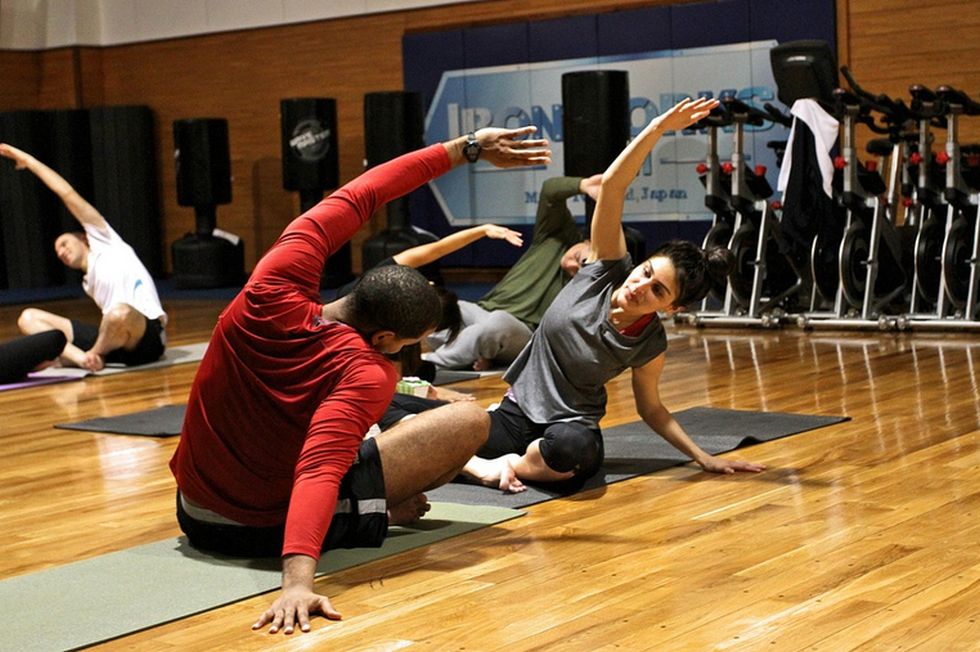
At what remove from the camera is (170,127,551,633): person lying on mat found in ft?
8.51

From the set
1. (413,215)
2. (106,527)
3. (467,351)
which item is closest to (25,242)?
(413,215)

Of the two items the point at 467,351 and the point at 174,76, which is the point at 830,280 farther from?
the point at 174,76

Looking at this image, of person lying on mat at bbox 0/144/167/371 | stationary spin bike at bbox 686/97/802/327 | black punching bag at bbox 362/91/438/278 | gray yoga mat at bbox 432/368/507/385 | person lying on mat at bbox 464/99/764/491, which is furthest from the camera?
black punching bag at bbox 362/91/438/278

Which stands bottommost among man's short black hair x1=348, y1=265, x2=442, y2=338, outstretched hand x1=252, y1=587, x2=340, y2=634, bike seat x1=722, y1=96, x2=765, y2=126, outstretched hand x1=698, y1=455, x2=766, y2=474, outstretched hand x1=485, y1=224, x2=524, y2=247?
outstretched hand x1=698, y1=455, x2=766, y2=474

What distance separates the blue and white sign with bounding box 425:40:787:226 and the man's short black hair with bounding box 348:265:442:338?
6.73 meters

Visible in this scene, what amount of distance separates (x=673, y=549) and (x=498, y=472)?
77 centimetres

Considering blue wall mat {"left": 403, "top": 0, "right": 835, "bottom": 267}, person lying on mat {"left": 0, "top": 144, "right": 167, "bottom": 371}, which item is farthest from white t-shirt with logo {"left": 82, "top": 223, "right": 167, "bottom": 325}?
blue wall mat {"left": 403, "top": 0, "right": 835, "bottom": 267}

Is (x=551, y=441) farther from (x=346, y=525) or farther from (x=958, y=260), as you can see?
(x=958, y=260)

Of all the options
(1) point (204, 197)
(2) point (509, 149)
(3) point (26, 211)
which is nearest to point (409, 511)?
(2) point (509, 149)

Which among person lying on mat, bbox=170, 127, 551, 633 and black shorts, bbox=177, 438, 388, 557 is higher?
person lying on mat, bbox=170, 127, 551, 633

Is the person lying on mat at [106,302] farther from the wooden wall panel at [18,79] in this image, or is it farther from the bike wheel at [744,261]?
the wooden wall panel at [18,79]

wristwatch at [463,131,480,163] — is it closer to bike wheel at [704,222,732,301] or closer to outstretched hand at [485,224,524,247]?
outstretched hand at [485,224,524,247]

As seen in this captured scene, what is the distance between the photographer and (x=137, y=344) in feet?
21.9

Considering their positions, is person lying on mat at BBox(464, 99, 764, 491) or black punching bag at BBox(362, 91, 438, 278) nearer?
person lying on mat at BBox(464, 99, 764, 491)
